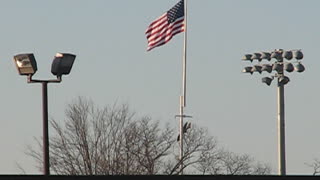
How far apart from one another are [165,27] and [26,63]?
16.5 metres

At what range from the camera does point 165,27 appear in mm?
41375

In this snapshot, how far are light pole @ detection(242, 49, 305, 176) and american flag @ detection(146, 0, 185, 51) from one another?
3.06 meters

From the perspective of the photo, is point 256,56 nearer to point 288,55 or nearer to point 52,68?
point 288,55

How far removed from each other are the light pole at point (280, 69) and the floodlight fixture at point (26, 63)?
763 inches

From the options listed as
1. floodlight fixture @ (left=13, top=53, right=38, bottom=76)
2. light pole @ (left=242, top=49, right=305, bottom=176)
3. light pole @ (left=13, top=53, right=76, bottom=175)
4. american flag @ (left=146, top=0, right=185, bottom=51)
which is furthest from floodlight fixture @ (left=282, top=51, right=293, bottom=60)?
floodlight fixture @ (left=13, top=53, right=38, bottom=76)

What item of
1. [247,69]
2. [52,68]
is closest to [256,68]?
[247,69]

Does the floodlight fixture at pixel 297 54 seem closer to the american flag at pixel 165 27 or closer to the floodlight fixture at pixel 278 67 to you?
the floodlight fixture at pixel 278 67

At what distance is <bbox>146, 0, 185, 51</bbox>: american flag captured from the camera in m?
40.5

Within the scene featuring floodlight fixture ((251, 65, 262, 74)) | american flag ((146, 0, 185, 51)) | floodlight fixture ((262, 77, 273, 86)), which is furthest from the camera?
floodlight fixture ((262, 77, 273, 86))

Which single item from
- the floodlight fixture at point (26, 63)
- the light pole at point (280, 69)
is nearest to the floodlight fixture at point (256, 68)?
the light pole at point (280, 69)

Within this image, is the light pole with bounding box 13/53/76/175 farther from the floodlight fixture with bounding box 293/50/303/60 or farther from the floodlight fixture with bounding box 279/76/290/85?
the floodlight fixture with bounding box 279/76/290/85

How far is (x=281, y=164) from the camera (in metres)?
43.1
